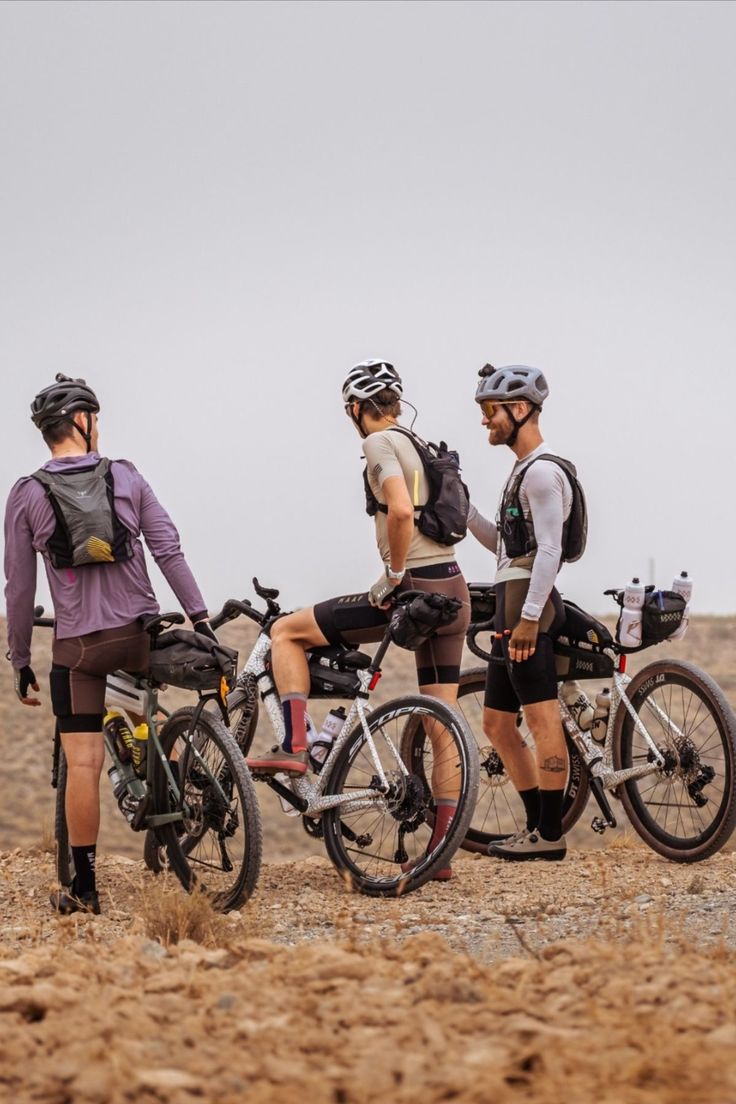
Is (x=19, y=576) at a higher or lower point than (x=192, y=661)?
higher

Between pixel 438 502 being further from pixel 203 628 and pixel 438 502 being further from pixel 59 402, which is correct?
pixel 59 402

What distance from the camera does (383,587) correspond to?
775 centimetres

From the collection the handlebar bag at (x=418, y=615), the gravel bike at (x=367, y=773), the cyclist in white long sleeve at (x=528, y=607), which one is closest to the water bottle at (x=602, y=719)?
the cyclist in white long sleeve at (x=528, y=607)

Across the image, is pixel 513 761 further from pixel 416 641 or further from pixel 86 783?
pixel 86 783

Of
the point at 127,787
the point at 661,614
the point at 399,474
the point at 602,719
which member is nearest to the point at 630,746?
the point at 602,719

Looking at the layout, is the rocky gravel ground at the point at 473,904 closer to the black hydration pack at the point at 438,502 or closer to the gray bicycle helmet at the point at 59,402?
the black hydration pack at the point at 438,502

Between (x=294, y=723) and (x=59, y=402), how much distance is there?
79.9 inches

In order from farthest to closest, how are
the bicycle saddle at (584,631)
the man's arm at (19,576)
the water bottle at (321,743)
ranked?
the bicycle saddle at (584,631)
the water bottle at (321,743)
the man's arm at (19,576)

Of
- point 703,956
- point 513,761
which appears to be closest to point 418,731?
point 513,761

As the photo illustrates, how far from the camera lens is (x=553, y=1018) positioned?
4.12 meters

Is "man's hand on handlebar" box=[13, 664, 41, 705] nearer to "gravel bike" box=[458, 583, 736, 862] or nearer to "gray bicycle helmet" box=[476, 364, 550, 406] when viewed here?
"gravel bike" box=[458, 583, 736, 862]

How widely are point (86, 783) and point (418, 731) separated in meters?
2.06

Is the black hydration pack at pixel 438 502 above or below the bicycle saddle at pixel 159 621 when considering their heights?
above

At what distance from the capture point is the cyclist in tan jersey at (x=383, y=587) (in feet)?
25.3
